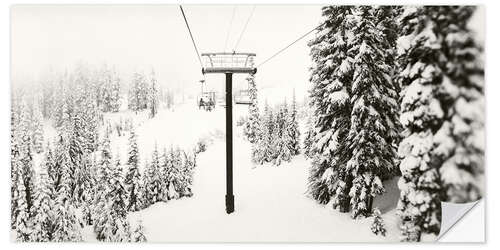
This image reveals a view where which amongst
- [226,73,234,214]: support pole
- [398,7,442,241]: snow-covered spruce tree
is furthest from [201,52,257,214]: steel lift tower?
[398,7,442,241]: snow-covered spruce tree

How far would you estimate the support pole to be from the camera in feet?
27.6

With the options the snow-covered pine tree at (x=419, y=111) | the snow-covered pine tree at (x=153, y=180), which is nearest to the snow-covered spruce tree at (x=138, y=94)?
the snow-covered pine tree at (x=153, y=180)

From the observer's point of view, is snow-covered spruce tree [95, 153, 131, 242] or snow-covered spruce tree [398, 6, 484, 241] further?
snow-covered spruce tree [95, 153, 131, 242]

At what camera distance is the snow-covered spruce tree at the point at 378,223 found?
7797 mm

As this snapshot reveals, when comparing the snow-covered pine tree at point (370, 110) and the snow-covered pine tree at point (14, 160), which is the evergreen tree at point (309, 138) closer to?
the snow-covered pine tree at point (370, 110)

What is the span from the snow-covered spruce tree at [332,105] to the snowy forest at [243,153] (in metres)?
0.03

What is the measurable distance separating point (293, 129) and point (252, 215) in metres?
2.28

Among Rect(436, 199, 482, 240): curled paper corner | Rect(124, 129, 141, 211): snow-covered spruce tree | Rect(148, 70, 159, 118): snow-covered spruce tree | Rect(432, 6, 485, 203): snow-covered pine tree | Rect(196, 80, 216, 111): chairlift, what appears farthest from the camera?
Rect(196, 80, 216, 111): chairlift

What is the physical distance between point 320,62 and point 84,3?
5.06m

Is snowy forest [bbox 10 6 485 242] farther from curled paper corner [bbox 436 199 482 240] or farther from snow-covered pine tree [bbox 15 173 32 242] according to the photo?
curled paper corner [bbox 436 199 482 240]

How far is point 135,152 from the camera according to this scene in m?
8.45

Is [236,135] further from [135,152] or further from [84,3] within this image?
[84,3]

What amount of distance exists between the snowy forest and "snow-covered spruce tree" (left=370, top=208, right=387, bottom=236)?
0.02m

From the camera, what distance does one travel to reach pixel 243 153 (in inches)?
355
